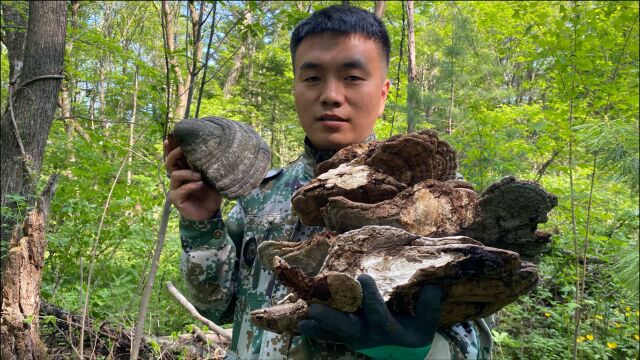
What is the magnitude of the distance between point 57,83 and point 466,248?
554 centimetres

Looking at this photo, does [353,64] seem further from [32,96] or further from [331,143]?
[32,96]

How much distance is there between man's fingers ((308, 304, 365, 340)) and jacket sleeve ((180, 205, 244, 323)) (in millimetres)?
992

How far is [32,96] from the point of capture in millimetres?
5020

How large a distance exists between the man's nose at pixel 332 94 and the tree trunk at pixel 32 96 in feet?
14.8

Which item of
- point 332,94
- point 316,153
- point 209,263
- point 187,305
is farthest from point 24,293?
point 332,94

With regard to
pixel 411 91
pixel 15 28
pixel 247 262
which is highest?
pixel 15 28

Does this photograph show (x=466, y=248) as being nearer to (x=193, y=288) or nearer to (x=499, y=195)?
(x=499, y=195)

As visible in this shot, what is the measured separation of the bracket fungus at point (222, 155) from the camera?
1.60 meters

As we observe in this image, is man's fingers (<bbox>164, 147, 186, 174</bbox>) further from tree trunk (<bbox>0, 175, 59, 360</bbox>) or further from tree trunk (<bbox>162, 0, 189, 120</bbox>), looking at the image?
tree trunk (<bbox>0, 175, 59, 360</bbox>)

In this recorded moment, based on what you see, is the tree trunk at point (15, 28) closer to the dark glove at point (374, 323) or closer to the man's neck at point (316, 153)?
the man's neck at point (316, 153)

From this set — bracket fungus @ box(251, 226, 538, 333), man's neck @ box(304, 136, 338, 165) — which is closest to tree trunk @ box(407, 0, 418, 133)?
man's neck @ box(304, 136, 338, 165)

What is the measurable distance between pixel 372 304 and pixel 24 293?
3932mm

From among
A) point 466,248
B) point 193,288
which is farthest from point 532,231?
point 193,288

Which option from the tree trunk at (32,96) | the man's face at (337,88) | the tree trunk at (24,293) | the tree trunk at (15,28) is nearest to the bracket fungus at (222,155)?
the man's face at (337,88)
